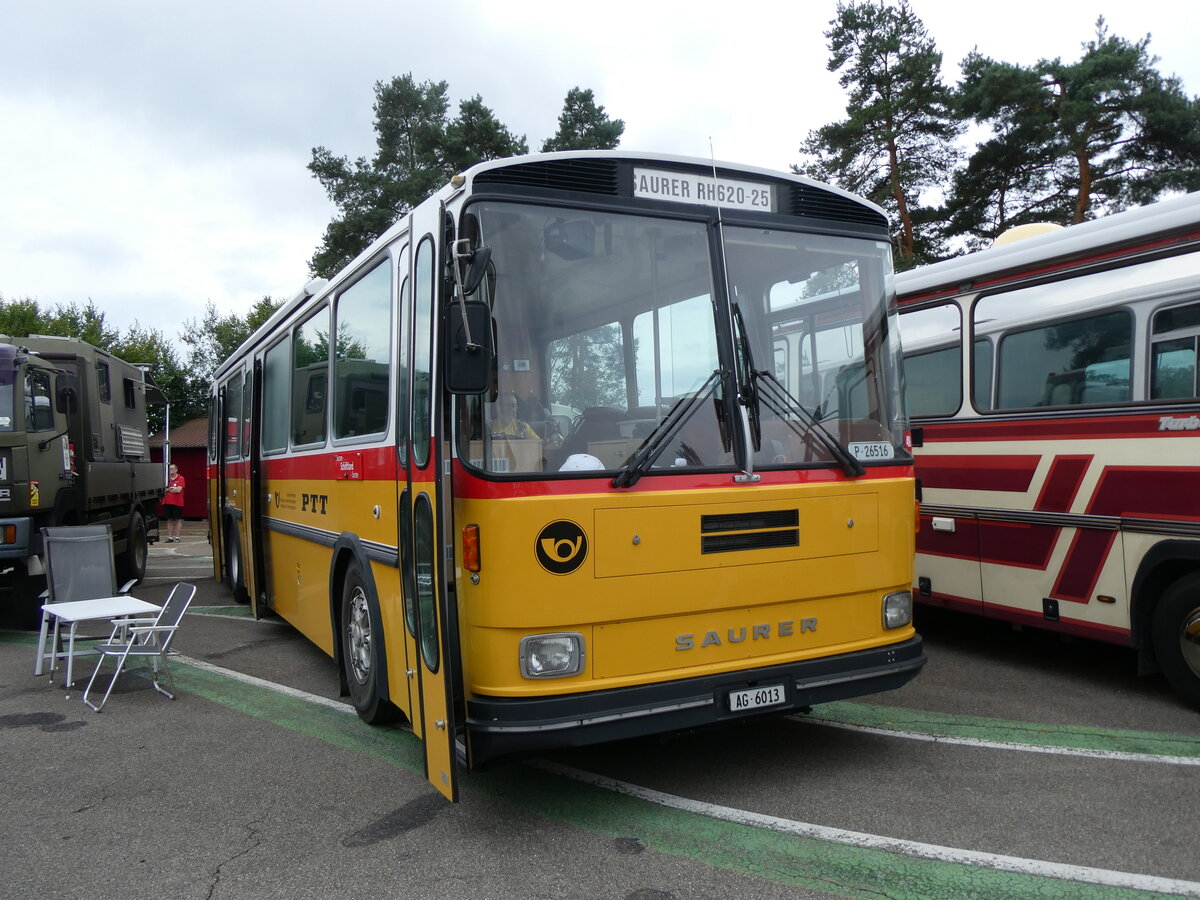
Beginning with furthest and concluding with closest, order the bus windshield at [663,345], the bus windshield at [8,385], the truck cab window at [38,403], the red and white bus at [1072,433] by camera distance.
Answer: the truck cab window at [38,403], the bus windshield at [8,385], the red and white bus at [1072,433], the bus windshield at [663,345]

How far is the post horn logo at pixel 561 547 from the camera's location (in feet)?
13.0

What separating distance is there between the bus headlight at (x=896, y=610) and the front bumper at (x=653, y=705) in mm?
140

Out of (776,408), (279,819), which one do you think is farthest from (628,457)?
(279,819)

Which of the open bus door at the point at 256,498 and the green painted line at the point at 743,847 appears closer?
the green painted line at the point at 743,847

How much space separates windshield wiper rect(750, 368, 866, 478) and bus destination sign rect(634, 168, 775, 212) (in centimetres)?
86

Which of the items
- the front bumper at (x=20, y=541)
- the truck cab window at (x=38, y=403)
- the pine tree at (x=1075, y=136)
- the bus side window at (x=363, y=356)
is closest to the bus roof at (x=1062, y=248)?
the bus side window at (x=363, y=356)

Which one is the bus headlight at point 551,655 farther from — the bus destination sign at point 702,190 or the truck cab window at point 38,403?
the truck cab window at point 38,403

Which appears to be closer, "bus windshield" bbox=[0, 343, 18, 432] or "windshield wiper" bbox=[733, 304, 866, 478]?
"windshield wiper" bbox=[733, 304, 866, 478]

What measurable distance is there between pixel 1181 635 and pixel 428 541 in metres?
4.56

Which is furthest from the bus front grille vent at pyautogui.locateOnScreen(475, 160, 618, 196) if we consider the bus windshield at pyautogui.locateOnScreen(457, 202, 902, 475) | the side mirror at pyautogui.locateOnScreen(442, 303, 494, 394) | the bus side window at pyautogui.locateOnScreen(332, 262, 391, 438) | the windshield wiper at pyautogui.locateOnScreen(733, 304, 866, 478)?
the bus side window at pyautogui.locateOnScreen(332, 262, 391, 438)

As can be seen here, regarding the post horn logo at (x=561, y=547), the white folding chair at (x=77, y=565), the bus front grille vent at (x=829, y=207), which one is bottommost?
the white folding chair at (x=77, y=565)

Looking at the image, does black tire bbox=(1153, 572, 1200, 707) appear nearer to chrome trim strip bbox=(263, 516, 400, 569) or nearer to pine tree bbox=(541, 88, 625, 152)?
chrome trim strip bbox=(263, 516, 400, 569)

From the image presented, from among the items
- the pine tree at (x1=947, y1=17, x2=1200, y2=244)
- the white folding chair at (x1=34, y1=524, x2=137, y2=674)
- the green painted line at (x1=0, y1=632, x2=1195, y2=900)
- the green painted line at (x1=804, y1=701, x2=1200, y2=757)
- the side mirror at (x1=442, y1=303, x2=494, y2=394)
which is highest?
the pine tree at (x1=947, y1=17, x2=1200, y2=244)

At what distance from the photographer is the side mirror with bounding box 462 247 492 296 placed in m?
3.82
